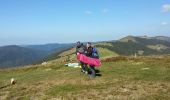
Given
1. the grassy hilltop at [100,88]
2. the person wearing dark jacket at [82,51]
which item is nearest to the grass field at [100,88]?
the grassy hilltop at [100,88]

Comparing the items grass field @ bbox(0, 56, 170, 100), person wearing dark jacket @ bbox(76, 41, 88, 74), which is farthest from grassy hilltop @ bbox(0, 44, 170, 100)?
person wearing dark jacket @ bbox(76, 41, 88, 74)

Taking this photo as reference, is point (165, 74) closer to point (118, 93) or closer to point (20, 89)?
point (118, 93)

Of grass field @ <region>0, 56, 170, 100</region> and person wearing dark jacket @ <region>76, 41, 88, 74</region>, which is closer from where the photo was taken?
grass field @ <region>0, 56, 170, 100</region>

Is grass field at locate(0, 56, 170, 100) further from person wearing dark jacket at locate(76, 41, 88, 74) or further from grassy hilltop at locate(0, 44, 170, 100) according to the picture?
person wearing dark jacket at locate(76, 41, 88, 74)

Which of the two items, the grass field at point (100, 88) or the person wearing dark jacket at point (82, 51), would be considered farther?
the person wearing dark jacket at point (82, 51)

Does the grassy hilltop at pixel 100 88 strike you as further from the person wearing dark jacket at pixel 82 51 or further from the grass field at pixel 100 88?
the person wearing dark jacket at pixel 82 51

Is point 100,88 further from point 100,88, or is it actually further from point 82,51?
point 82,51

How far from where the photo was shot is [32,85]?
109ft

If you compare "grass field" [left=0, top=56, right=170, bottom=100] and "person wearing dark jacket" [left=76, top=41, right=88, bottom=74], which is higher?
"person wearing dark jacket" [left=76, top=41, right=88, bottom=74]

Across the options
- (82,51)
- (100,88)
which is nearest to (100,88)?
(100,88)

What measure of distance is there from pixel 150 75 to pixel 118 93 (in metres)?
8.56

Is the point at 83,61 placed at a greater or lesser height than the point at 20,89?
greater

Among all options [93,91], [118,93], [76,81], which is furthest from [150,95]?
[76,81]

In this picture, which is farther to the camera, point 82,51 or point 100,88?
point 82,51
